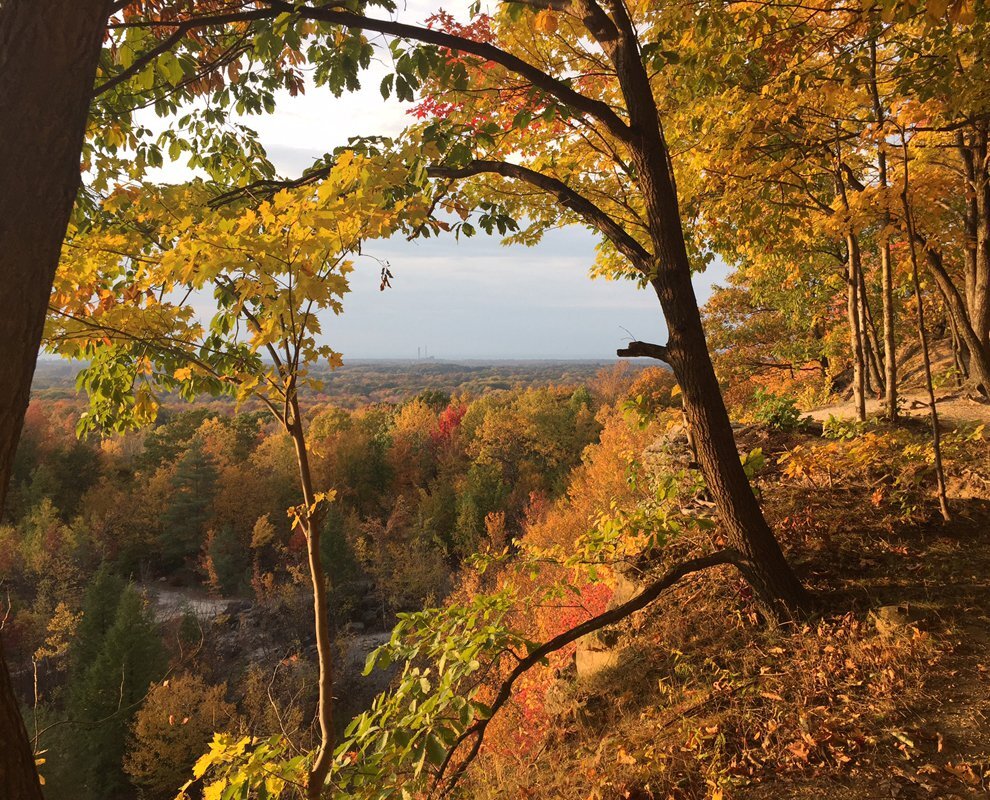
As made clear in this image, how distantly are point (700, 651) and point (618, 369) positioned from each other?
6597 cm

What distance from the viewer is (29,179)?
59.7 inches

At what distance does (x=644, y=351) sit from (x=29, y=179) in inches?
110

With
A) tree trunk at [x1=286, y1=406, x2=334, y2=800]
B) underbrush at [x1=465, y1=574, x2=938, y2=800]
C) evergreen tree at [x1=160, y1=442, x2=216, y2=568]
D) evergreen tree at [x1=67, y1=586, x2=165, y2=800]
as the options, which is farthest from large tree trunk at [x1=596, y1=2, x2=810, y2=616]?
evergreen tree at [x1=160, y1=442, x2=216, y2=568]

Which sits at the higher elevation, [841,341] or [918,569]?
[841,341]

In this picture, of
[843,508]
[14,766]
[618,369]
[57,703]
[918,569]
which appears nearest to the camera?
[14,766]

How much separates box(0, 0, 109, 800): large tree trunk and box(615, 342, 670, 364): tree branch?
2.58 metres

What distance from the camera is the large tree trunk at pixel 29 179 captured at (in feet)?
4.87

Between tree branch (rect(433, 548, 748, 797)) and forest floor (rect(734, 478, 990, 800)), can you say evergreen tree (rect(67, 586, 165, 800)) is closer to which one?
tree branch (rect(433, 548, 748, 797))

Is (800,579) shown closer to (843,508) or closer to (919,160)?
(843,508)

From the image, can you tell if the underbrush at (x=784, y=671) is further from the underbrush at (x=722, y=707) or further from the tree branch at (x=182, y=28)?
the tree branch at (x=182, y=28)

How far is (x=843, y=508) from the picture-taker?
441 cm

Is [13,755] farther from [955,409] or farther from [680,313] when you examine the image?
[955,409]

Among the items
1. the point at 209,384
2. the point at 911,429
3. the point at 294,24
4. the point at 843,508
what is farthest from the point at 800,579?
the point at 294,24

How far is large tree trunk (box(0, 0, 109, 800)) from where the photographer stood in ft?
4.87
